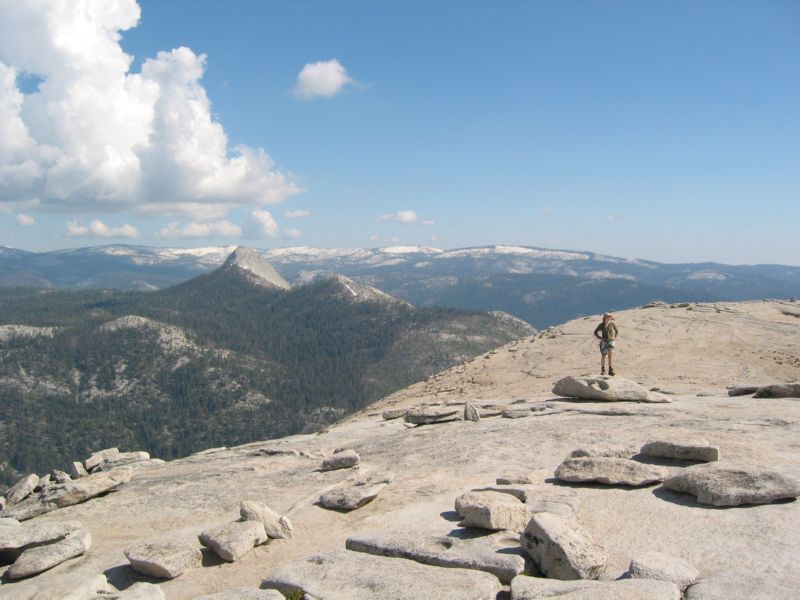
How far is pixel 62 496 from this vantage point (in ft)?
59.6

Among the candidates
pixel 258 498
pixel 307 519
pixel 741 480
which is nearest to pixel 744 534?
pixel 741 480

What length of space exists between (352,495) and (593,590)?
813 cm

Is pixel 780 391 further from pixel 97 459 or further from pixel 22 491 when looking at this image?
pixel 22 491

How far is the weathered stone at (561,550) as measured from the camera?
9.41m

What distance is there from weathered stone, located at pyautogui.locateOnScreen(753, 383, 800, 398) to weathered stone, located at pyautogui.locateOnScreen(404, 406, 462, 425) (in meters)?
13.0

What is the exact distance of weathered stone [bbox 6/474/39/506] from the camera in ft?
75.7

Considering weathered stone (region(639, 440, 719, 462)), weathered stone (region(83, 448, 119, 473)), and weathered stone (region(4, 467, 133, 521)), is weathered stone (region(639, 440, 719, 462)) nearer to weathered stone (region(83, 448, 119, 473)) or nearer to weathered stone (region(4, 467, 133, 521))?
weathered stone (region(4, 467, 133, 521))

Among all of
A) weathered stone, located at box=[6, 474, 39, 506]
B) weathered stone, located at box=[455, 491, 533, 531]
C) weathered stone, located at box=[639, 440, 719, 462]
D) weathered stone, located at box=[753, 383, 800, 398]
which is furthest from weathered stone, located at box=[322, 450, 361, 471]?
weathered stone, located at box=[753, 383, 800, 398]

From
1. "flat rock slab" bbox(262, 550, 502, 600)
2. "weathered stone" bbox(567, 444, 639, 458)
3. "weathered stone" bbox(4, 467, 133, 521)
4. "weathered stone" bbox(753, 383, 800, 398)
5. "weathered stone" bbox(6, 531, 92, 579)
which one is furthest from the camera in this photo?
"weathered stone" bbox(753, 383, 800, 398)

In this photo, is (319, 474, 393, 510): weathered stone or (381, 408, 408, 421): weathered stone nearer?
(319, 474, 393, 510): weathered stone

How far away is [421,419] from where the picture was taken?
2431 cm

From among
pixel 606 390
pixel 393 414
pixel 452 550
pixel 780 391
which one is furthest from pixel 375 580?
pixel 780 391

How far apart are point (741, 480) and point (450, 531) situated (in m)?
6.58

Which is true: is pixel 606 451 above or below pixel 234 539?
above
